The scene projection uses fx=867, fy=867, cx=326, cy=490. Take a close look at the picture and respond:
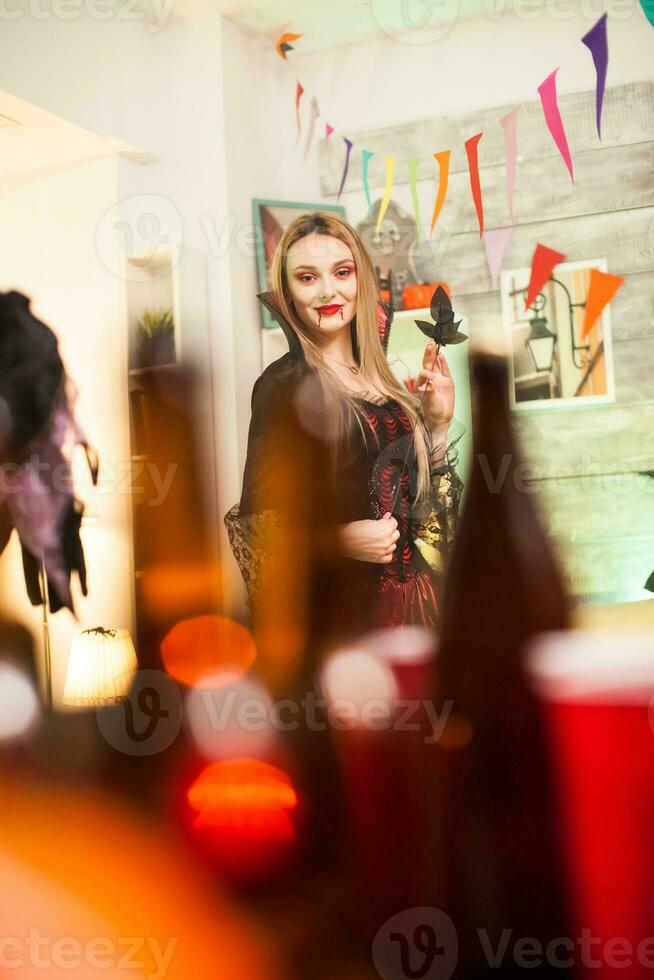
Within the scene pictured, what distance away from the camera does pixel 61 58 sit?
79.9 inches

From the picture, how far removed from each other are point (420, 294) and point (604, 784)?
3.90 feet

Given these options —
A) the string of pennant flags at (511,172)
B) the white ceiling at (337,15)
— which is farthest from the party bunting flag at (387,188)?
the white ceiling at (337,15)

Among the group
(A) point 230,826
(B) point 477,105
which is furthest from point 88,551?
(B) point 477,105

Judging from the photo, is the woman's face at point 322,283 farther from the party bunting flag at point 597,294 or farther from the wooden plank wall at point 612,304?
the party bunting flag at point 597,294

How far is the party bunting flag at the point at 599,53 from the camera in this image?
1992 mm

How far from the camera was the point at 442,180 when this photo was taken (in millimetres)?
2111

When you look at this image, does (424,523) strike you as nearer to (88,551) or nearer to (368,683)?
(368,683)

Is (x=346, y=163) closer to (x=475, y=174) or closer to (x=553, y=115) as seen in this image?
(x=475, y=174)

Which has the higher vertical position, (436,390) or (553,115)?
(553,115)

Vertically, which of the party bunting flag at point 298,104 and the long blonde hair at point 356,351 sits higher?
the party bunting flag at point 298,104

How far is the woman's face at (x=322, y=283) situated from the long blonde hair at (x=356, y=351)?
13 mm

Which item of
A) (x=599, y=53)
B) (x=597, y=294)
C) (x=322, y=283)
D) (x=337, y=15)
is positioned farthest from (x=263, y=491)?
(x=599, y=53)

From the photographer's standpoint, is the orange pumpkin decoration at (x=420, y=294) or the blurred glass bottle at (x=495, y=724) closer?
the blurred glass bottle at (x=495, y=724)

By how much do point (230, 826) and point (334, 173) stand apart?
5.35ft
